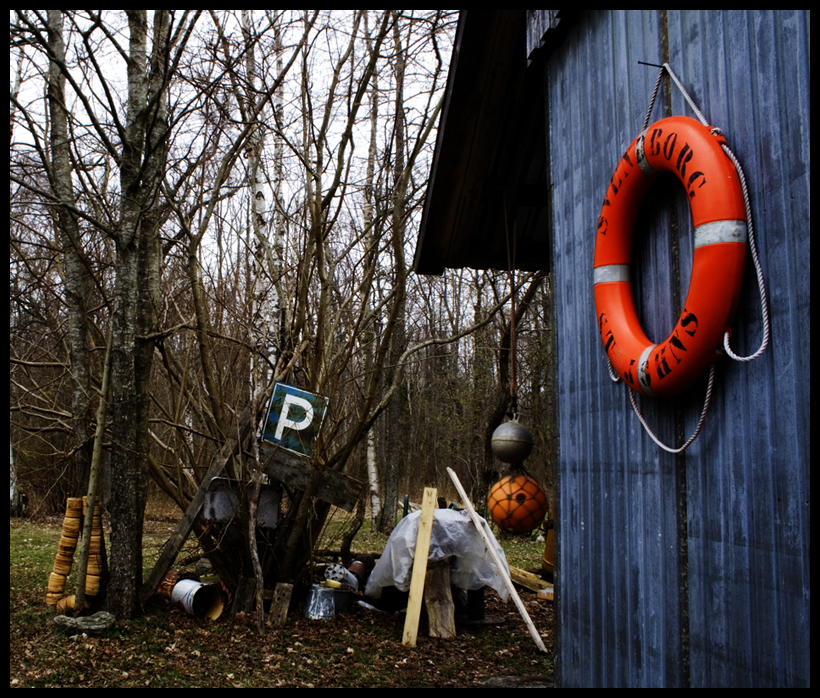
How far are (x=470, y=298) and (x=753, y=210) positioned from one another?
1861 cm

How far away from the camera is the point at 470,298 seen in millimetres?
20719

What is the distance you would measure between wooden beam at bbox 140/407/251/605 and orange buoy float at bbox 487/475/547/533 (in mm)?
2466

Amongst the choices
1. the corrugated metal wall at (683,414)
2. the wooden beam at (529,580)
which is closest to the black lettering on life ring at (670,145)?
the corrugated metal wall at (683,414)

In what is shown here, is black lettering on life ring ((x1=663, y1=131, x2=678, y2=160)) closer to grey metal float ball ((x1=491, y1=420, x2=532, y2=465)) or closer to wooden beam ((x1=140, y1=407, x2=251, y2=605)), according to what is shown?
grey metal float ball ((x1=491, y1=420, x2=532, y2=465))

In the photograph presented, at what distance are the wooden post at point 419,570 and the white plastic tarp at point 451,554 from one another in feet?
0.46

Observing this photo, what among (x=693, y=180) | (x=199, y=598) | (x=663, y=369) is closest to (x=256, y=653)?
(x=199, y=598)

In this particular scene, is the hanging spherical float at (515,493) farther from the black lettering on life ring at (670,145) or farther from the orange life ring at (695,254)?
the black lettering on life ring at (670,145)

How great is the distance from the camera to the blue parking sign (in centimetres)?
616

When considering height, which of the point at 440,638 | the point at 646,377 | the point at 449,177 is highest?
the point at 449,177

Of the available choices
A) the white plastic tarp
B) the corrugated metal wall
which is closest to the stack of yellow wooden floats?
the white plastic tarp

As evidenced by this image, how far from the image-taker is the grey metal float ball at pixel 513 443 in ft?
15.8
